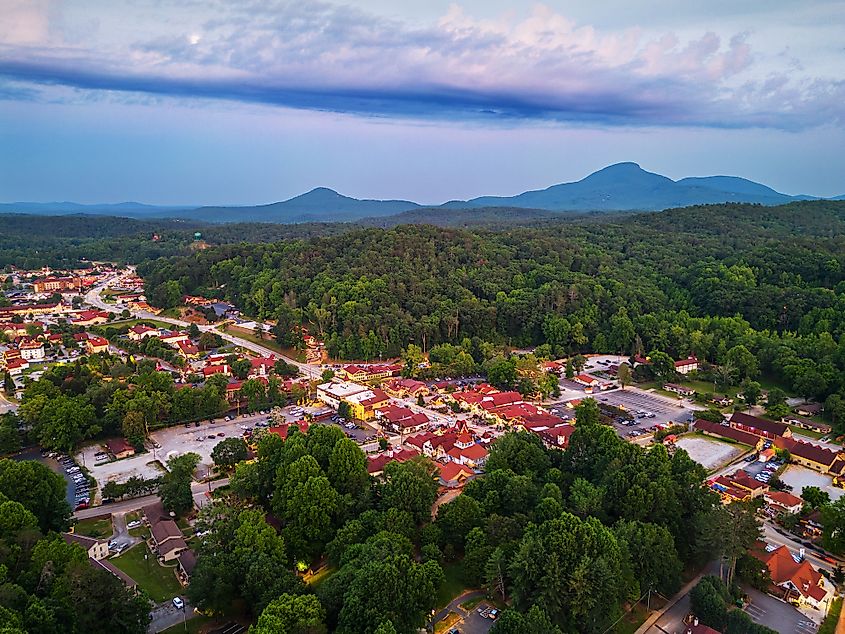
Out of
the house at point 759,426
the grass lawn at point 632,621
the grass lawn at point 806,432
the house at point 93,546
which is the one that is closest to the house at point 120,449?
the house at point 93,546

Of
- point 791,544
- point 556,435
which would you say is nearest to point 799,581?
point 791,544

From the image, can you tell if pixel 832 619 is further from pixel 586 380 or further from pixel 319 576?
pixel 586 380

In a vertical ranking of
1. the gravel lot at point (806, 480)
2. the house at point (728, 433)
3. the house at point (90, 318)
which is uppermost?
the gravel lot at point (806, 480)

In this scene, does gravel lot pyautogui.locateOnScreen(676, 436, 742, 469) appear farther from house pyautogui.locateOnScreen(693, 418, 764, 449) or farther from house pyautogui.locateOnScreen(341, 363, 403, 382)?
house pyautogui.locateOnScreen(341, 363, 403, 382)

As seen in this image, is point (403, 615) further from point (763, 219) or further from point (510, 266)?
point (763, 219)

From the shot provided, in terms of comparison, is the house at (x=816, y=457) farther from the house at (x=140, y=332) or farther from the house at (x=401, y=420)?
the house at (x=140, y=332)

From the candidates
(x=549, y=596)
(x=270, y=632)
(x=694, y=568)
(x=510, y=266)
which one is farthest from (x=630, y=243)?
(x=270, y=632)
